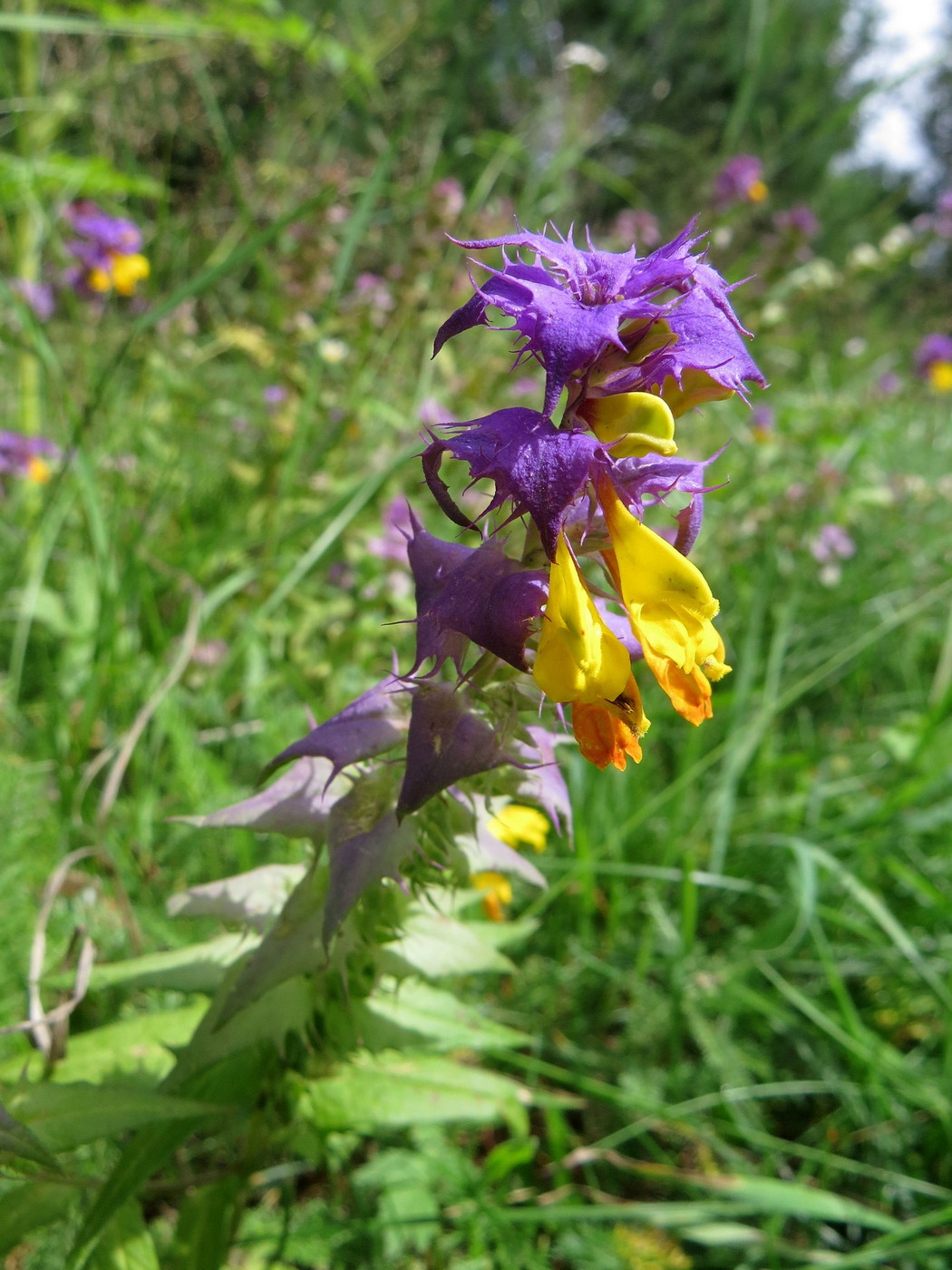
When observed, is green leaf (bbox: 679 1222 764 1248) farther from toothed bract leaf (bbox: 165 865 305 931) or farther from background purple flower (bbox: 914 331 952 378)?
background purple flower (bbox: 914 331 952 378)

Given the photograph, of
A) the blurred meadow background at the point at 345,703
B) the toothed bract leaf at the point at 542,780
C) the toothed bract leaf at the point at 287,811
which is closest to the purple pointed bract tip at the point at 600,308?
the blurred meadow background at the point at 345,703

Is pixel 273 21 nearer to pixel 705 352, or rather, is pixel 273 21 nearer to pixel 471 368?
pixel 471 368

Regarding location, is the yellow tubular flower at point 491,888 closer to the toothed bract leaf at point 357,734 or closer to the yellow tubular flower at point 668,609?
the toothed bract leaf at point 357,734

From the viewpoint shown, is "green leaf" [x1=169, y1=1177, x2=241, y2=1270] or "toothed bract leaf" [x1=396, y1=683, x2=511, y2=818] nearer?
"toothed bract leaf" [x1=396, y1=683, x2=511, y2=818]

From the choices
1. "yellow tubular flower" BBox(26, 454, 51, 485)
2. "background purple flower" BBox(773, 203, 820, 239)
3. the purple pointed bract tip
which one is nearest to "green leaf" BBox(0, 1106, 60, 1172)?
the purple pointed bract tip

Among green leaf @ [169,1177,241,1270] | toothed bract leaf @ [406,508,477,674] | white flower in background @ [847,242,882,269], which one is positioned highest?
white flower in background @ [847,242,882,269]
